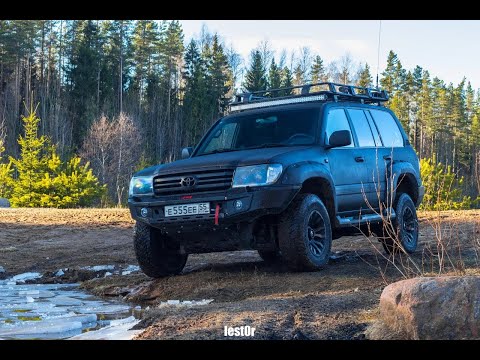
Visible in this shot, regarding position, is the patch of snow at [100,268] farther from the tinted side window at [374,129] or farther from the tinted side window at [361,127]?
the tinted side window at [374,129]

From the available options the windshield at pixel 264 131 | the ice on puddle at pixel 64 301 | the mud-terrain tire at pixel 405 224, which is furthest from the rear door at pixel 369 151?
the ice on puddle at pixel 64 301

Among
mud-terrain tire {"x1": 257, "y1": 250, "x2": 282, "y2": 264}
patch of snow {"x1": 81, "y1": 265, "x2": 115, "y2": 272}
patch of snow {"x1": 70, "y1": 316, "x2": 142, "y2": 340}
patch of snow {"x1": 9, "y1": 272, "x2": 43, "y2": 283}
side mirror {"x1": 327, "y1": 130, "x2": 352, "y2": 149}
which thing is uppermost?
side mirror {"x1": 327, "y1": 130, "x2": 352, "y2": 149}

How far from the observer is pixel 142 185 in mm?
8477

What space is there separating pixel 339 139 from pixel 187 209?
2.04 meters

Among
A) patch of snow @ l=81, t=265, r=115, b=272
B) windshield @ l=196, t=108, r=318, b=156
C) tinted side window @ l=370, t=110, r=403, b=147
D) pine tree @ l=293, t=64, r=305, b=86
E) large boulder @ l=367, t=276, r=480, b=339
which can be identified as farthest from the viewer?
pine tree @ l=293, t=64, r=305, b=86

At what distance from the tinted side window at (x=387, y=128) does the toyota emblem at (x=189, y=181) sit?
3.56m

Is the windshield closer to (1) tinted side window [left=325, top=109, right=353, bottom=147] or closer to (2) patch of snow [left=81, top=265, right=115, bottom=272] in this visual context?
(1) tinted side window [left=325, top=109, right=353, bottom=147]

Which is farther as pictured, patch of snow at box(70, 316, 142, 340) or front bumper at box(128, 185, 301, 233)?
front bumper at box(128, 185, 301, 233)

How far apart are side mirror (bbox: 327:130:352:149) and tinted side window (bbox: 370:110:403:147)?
5.97ft

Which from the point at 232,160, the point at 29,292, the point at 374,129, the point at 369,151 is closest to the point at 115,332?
the point at 232,160

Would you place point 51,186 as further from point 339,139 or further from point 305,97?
point 339,139

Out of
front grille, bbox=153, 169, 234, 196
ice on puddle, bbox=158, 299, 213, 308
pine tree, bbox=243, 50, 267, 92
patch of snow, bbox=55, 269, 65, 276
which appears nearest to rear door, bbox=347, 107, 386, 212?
front grille, bbox=153, 169, 234, 196

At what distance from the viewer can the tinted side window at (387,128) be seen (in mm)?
10609

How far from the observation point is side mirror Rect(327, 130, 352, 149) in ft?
28.8
